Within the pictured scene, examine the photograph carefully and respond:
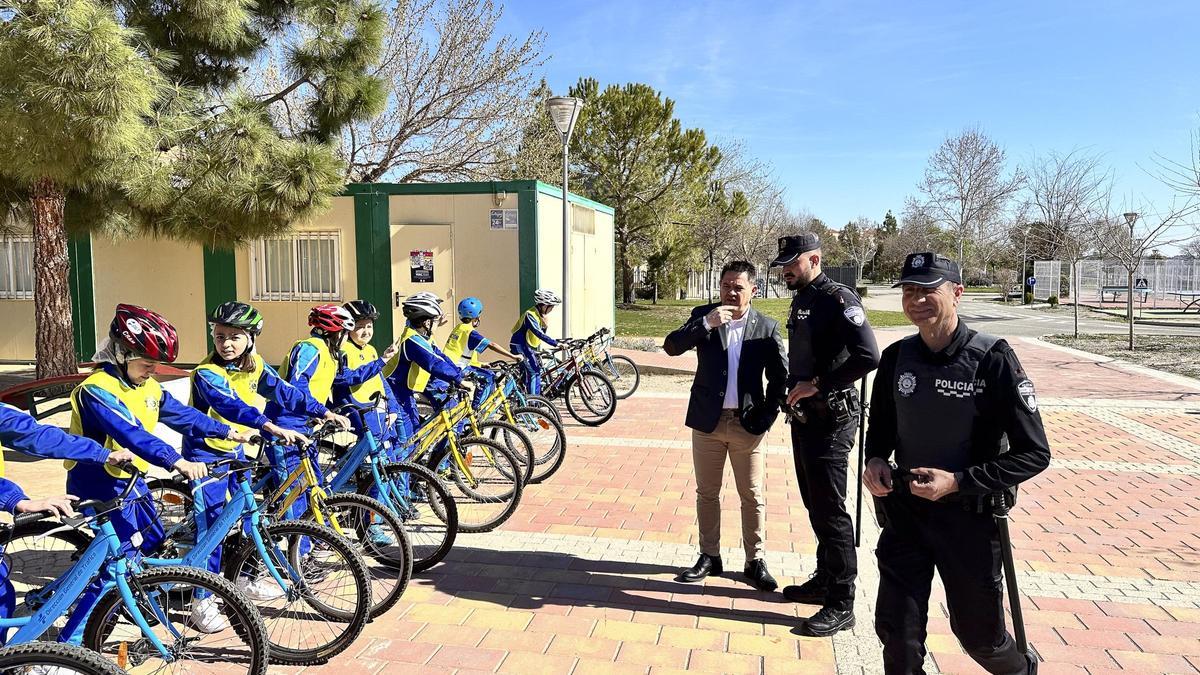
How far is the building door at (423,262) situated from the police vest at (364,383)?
7.01 m

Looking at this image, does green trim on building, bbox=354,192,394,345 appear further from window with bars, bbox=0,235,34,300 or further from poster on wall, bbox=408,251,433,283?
window with bars, bbox=0,235,34,300

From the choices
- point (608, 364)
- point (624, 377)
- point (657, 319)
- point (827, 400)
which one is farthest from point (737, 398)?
point (657, 319)

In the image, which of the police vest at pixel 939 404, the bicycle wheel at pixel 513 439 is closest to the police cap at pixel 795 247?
the police vest at pixel 939 404

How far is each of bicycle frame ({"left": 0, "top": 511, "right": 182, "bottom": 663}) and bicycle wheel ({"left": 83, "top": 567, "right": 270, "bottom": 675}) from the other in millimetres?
21

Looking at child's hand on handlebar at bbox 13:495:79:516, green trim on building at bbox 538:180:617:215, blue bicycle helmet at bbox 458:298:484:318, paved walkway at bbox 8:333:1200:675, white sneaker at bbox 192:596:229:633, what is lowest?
paved walkway at bbox 8:333:1200:675

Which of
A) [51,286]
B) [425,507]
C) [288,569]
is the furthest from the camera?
[51,286]

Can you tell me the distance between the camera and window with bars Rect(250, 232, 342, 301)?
42.7 ft

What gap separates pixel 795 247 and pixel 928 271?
1.25 meters

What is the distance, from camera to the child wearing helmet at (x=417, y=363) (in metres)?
5.83

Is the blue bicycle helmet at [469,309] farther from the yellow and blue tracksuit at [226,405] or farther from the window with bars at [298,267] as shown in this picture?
the window with bars at [298,267]

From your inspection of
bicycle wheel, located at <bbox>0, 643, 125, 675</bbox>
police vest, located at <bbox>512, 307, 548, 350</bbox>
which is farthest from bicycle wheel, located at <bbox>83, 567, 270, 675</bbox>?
police vest, located at <bbox>512, 307, 548, 350</bbox>

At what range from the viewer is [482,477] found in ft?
18.0

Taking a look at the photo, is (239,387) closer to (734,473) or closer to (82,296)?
(734,473)

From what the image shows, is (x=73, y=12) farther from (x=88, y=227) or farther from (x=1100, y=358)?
(x=1100, y=358)
